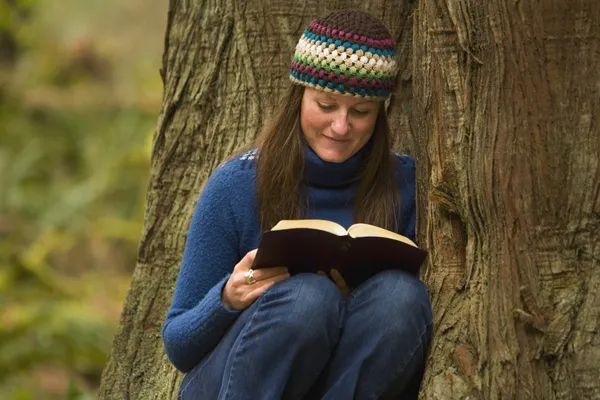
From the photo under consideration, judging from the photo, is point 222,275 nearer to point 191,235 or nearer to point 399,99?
point 191,235

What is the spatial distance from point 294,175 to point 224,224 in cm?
26

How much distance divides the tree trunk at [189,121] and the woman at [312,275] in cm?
61

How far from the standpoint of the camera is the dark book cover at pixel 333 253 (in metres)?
2.93

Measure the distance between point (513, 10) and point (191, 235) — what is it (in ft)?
3.90

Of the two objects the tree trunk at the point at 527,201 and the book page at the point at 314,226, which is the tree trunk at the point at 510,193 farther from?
the book page at the point at 314,226

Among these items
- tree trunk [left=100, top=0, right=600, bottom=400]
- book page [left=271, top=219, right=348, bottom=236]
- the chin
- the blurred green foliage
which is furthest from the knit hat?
the blurred green foliage

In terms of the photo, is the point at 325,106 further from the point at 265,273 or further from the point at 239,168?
the point at 265,273

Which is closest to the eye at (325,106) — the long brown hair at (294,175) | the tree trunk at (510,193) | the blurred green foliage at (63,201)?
the long brown hair at (294,175)

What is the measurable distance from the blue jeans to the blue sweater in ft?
0.87

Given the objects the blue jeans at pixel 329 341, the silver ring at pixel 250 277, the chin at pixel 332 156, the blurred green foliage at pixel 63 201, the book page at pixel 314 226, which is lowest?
the blurred green foliage at pixel 63 201

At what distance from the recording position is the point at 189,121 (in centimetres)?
410

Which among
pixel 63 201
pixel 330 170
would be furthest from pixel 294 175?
pixel 63 201

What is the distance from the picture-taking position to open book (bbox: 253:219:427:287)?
115 inches

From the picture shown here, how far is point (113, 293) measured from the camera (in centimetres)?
899
